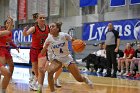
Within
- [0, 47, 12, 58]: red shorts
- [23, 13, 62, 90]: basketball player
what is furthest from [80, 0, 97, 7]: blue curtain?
[0, 47, 12, 58]: red shorts

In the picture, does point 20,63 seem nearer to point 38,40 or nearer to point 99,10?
point 99,10

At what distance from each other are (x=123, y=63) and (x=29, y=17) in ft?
41.5

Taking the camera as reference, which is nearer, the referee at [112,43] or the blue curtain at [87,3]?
the referee at [112,43]

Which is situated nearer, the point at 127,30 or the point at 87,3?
the point at 127,30

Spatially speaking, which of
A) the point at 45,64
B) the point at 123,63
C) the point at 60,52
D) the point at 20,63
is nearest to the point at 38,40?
the point at 45,64

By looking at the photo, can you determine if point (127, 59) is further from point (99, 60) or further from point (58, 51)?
point (58, 51)

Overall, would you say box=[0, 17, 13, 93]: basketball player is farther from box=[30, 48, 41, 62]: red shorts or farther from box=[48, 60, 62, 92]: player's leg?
box=[48, 60, 62, 92]: player's leg

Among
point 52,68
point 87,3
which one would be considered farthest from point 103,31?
point 52,68

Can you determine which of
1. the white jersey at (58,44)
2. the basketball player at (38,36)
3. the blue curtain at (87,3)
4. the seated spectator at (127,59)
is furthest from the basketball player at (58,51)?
the blue curtain at (87,3)

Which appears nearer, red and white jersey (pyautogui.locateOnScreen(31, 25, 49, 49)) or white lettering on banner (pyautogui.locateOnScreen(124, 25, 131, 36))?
red and white jersey (pyautogui.locateOnScreen(31, 25, 49, 49))

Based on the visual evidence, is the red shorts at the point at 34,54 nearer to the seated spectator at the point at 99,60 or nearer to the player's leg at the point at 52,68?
the player's leg at the point at 52,68

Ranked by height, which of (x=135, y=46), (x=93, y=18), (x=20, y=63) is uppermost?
(x=93, y=18)

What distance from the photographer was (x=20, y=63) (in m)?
21.3

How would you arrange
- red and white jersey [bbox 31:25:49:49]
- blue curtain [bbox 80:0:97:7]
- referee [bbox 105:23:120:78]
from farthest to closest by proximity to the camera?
1. blue curtain [bbox 80:0:97:7]
2. referee [bbox 105:23:120:78]
3. red and white jersey [bbox 31:25:49:49]
